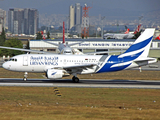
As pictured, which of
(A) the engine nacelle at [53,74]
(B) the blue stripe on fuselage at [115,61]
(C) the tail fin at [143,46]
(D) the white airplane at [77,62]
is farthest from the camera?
(C) the tail fin at [143,46]

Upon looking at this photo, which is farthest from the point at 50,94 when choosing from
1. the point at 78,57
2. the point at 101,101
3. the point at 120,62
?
the point at 120,62

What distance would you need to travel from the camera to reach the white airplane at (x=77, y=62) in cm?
3916

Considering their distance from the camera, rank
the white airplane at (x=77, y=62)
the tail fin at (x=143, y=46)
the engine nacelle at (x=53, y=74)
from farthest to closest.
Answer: the tail fin at (x=143, y=46) → the white airplane at (x=77, y=62) → the engine nacelle at (x=53, y=74)

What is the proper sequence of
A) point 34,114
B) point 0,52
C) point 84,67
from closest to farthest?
point 34,114, point 84,67, point 0,52

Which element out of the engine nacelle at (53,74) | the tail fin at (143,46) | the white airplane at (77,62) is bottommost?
the engine nacelle at (53,74)

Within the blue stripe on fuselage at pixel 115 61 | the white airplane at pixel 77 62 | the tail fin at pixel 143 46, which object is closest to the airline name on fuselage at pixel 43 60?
the white airplane at pixel 77 62

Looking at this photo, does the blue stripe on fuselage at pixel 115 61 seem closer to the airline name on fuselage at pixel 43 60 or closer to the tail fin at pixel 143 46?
the tail fin at pixel 143 46

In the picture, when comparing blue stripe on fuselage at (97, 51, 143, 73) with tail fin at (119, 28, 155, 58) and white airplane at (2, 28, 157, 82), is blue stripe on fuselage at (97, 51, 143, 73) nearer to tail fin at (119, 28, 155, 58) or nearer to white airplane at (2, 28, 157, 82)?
white airplane at (2, 28, 157, 82)

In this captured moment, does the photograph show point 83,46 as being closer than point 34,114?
No

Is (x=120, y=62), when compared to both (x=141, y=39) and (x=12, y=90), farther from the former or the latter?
(x=12, y=90)

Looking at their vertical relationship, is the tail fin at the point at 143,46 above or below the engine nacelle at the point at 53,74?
above

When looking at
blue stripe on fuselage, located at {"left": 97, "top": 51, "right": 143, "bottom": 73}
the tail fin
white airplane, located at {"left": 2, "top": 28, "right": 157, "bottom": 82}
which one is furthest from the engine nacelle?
the tail fin

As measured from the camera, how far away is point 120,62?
40.7m

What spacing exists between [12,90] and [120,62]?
16464 mm
